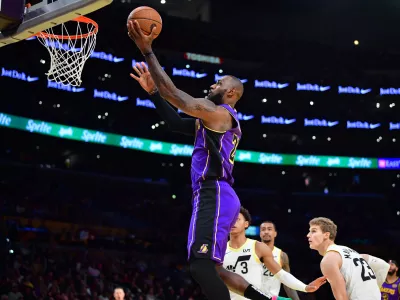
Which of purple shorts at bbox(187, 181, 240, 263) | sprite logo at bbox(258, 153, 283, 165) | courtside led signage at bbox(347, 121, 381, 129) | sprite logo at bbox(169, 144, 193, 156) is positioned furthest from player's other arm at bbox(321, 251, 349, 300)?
courtside led signage at bbox(347, 121, 381, 129)

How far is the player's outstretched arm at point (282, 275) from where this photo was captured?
5.75 meters

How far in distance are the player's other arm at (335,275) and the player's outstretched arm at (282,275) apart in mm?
82

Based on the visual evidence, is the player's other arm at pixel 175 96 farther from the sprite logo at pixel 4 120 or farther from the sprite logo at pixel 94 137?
the sprite logo at pixel 94 137

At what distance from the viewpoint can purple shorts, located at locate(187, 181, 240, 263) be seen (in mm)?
4680

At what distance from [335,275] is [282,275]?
2.43ft

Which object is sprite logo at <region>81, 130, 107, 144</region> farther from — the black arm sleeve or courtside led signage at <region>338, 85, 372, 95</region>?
the black arm sleeve

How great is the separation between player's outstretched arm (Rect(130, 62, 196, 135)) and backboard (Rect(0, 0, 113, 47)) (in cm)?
90

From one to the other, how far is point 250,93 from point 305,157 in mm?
4374

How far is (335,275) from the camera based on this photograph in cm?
574

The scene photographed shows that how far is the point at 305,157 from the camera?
1271 inches

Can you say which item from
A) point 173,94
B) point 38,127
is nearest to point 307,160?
point 38,127

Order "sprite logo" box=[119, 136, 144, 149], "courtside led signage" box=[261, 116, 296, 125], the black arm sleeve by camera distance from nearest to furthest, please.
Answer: the black arm sleeve, "sprite logo" box=[119, 136, 144, 149], "courtside led signage" box=[261, 116, 296, 125]

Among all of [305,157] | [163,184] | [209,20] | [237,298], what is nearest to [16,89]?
[163,184]

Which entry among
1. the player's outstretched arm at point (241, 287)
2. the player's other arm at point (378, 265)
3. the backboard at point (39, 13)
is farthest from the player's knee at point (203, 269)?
the player's other arm at point (378, 265)
